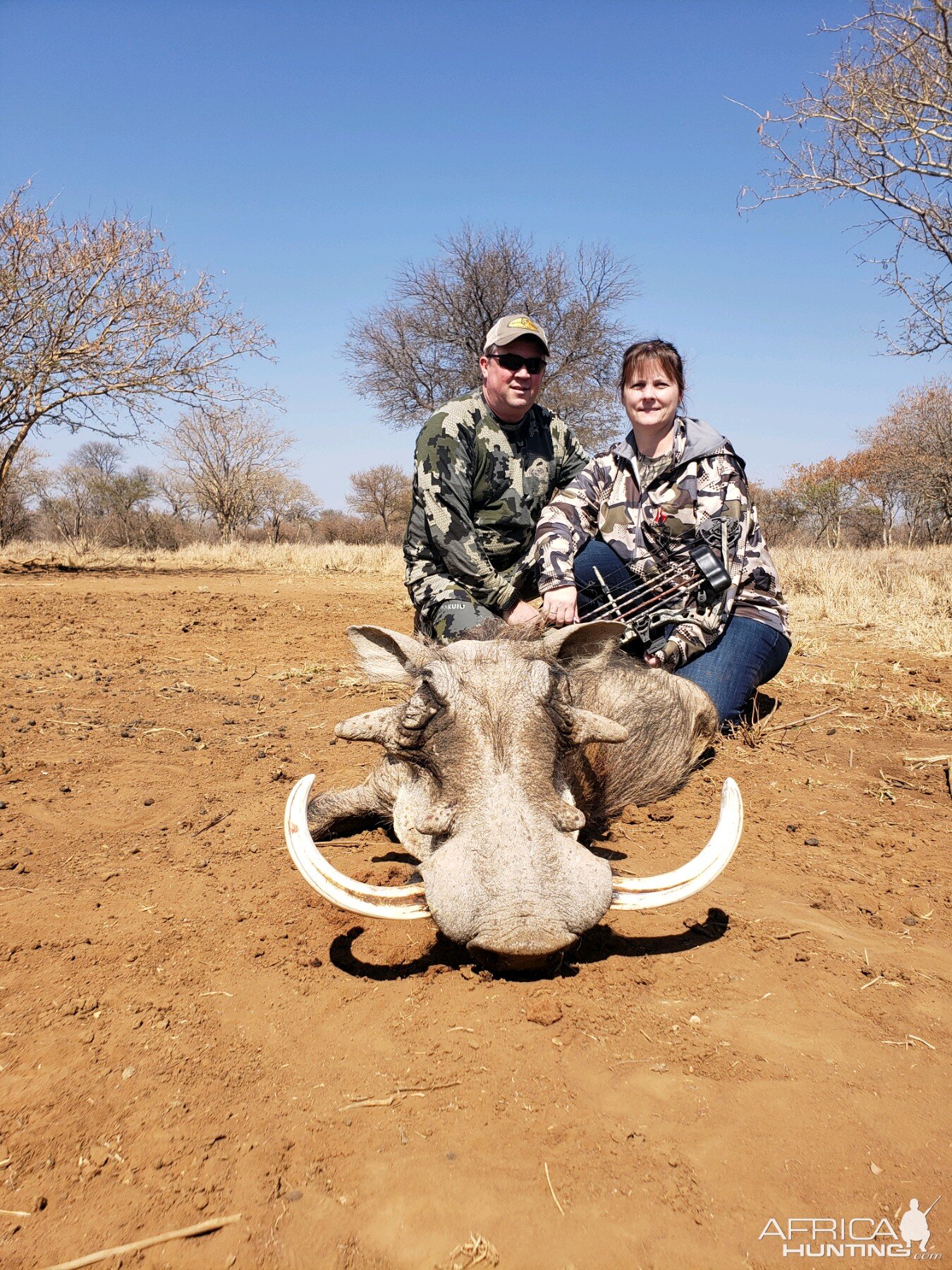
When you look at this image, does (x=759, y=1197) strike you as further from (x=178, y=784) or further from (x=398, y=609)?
(x=398, y=609)

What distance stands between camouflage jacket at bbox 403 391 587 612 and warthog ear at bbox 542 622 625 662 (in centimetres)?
101

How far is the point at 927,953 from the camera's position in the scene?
6.73 feet

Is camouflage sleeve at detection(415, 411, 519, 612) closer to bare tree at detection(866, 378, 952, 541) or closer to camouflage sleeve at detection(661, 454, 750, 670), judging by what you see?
camouflage sleeve at detection(661, 454, 750, 670)

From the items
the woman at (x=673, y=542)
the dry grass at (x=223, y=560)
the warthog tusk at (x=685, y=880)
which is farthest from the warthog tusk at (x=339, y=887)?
the dry grass at (x=223, y=560)

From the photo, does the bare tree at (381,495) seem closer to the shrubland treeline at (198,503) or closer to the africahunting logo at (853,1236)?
the shrubland treeline at (198,503)

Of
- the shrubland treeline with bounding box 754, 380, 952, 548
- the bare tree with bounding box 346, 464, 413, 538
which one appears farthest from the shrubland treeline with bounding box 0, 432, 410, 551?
the shrubland treeline with bounding box 754, 380, 952, 548

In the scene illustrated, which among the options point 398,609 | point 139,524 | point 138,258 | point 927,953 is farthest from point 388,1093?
point 139,524

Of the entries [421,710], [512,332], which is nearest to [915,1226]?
[421,710]

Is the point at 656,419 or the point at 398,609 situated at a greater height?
the point at 656,419

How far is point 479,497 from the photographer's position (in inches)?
162

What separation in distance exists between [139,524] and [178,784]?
21.9 meters

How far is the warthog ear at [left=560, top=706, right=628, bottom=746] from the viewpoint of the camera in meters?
2.23

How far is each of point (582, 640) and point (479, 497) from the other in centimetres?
171

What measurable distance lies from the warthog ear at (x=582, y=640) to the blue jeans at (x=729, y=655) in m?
0.99
